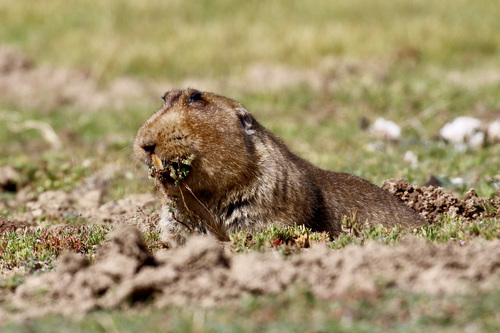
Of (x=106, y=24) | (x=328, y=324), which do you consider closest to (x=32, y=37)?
(x=106, y=24)

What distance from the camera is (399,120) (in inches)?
420

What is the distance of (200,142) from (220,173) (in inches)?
8.8

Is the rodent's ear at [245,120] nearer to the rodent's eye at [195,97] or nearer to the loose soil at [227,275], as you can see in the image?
the rodent's eye at [195,97]

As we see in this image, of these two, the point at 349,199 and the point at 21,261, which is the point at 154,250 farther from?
the point at 349,199

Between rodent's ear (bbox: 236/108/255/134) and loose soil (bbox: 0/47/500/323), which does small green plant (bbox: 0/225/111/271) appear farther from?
rodent's ear (bbox: 236/108/255/134)

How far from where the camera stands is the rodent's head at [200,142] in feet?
14.6

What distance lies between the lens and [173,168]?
4.42 metres

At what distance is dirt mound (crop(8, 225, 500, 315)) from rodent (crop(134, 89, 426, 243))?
0.94m

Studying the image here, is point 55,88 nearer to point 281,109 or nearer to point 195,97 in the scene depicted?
point 281,109

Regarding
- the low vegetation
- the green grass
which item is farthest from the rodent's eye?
the green grass

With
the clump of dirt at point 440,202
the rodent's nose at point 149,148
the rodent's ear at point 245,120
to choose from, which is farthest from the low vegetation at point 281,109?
the rodent's ear at point 245,120

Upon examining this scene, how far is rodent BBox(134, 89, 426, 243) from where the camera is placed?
4.46m

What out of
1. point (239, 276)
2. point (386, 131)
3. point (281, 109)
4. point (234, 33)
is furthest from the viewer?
point (234, 33)

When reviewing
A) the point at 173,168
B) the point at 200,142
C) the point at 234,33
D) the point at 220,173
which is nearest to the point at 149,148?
the point at 173,168
